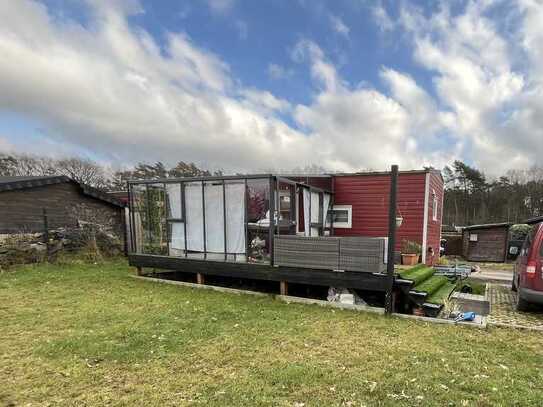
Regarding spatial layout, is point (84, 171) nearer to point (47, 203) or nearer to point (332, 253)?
point (47, 203)

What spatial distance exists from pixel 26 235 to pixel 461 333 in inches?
440

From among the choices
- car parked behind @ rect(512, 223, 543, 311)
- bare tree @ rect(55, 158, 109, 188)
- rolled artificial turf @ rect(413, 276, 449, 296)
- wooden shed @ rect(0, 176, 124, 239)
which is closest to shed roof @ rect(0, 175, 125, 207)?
wooden shed @ rect(0, 176, 124, 239)

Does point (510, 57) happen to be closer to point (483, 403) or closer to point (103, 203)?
point (483, 403)

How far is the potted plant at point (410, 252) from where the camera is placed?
28.9ft

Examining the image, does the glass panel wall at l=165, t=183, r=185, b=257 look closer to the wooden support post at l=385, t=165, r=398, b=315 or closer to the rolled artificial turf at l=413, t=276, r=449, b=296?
the wooden support post at l=385, t=165, r=398, b=315

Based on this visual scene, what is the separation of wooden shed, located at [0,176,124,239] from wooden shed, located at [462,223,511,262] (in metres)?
16.0

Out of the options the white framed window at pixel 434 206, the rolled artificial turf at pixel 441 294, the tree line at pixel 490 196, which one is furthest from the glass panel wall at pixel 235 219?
the tree line at pixel 490 196

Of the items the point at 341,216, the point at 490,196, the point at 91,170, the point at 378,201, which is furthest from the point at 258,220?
the point at 490,196

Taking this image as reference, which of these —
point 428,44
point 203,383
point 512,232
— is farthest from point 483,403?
point 512,232

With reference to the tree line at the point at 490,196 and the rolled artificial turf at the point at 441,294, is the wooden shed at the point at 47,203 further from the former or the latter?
the tree line at the point at 490,196

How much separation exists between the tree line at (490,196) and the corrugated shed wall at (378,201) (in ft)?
81.3

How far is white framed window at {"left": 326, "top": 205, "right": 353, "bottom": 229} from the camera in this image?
986 centimetres

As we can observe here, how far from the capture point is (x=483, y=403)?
235 centimetres

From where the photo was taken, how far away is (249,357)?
10.7ft
